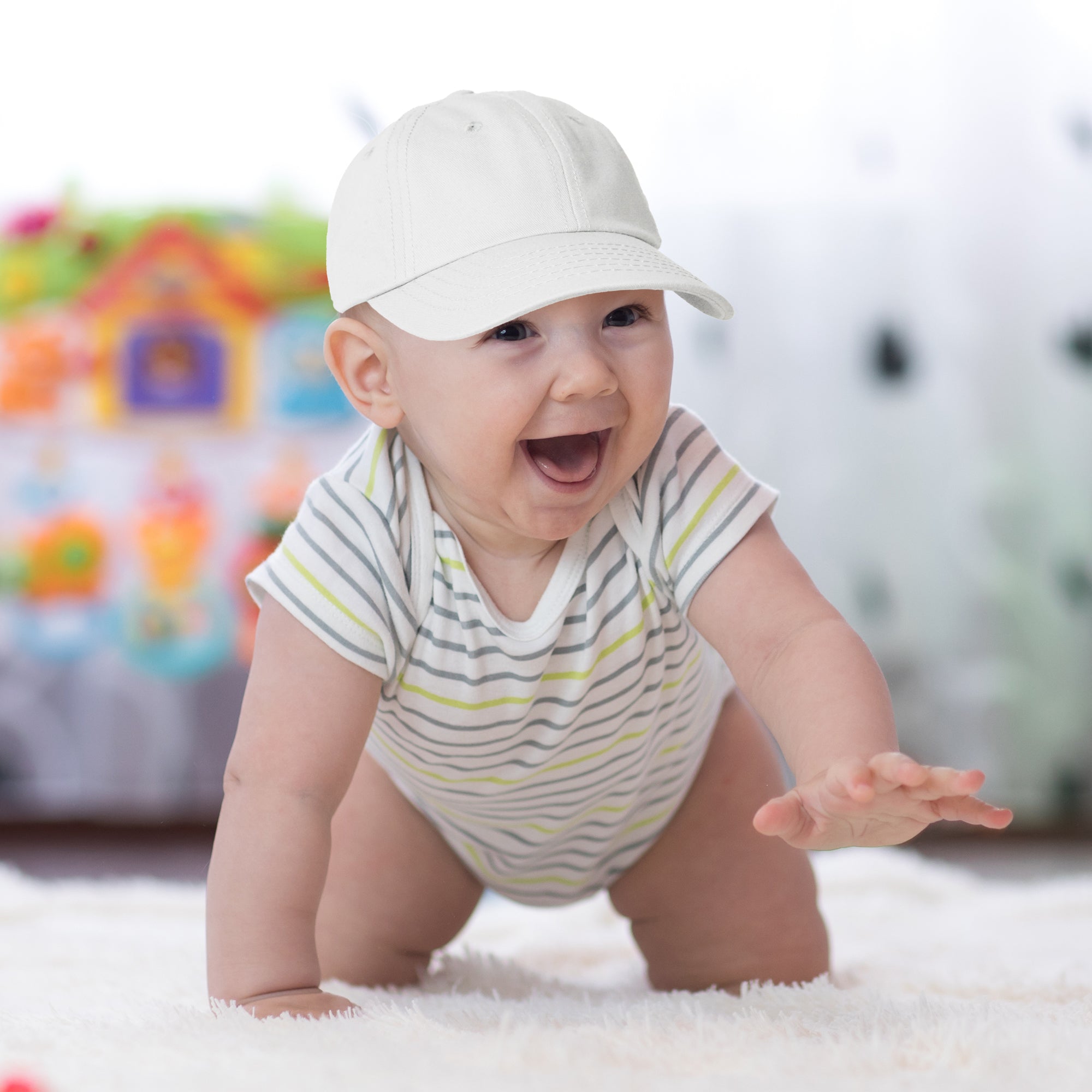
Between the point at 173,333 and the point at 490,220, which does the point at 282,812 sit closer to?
the point at 490,220

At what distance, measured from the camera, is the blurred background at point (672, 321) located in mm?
1614

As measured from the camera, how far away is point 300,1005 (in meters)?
0.57

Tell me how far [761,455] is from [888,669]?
0.32m

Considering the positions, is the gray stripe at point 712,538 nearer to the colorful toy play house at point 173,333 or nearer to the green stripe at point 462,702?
the green stripe at point 462,702

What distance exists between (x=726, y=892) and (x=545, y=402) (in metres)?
0.36

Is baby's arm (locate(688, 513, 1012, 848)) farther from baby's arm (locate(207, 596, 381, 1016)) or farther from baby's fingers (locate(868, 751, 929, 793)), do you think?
baby's arm (locate(207, 596, 381, 1016))

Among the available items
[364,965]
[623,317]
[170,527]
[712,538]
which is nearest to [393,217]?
[623,317]

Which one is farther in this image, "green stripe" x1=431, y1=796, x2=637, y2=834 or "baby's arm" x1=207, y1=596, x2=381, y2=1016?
"green stripe" x1=431, y1=796, x2=637, y2=834

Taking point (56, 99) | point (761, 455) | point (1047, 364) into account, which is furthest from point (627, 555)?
point (56, 99)

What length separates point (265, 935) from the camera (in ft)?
1.93

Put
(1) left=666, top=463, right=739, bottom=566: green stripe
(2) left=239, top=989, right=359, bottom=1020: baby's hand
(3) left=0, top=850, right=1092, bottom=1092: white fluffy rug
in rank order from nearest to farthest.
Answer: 1. (3) left=0, top=850, right=1092, bottom=1092: white fluffy rug
2. (2) left=239, top=989, right=359, bottom=1020: baby's hand
3. (1) left=666, top=463, right=739, bottom=566: green stripe

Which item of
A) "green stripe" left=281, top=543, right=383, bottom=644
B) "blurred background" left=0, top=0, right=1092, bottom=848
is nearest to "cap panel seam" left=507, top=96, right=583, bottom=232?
"green stripe" left=281, top=543, right=383, bottom=644

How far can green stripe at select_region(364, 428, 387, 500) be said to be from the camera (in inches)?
26.7

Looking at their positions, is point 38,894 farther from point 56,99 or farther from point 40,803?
point 56,99
